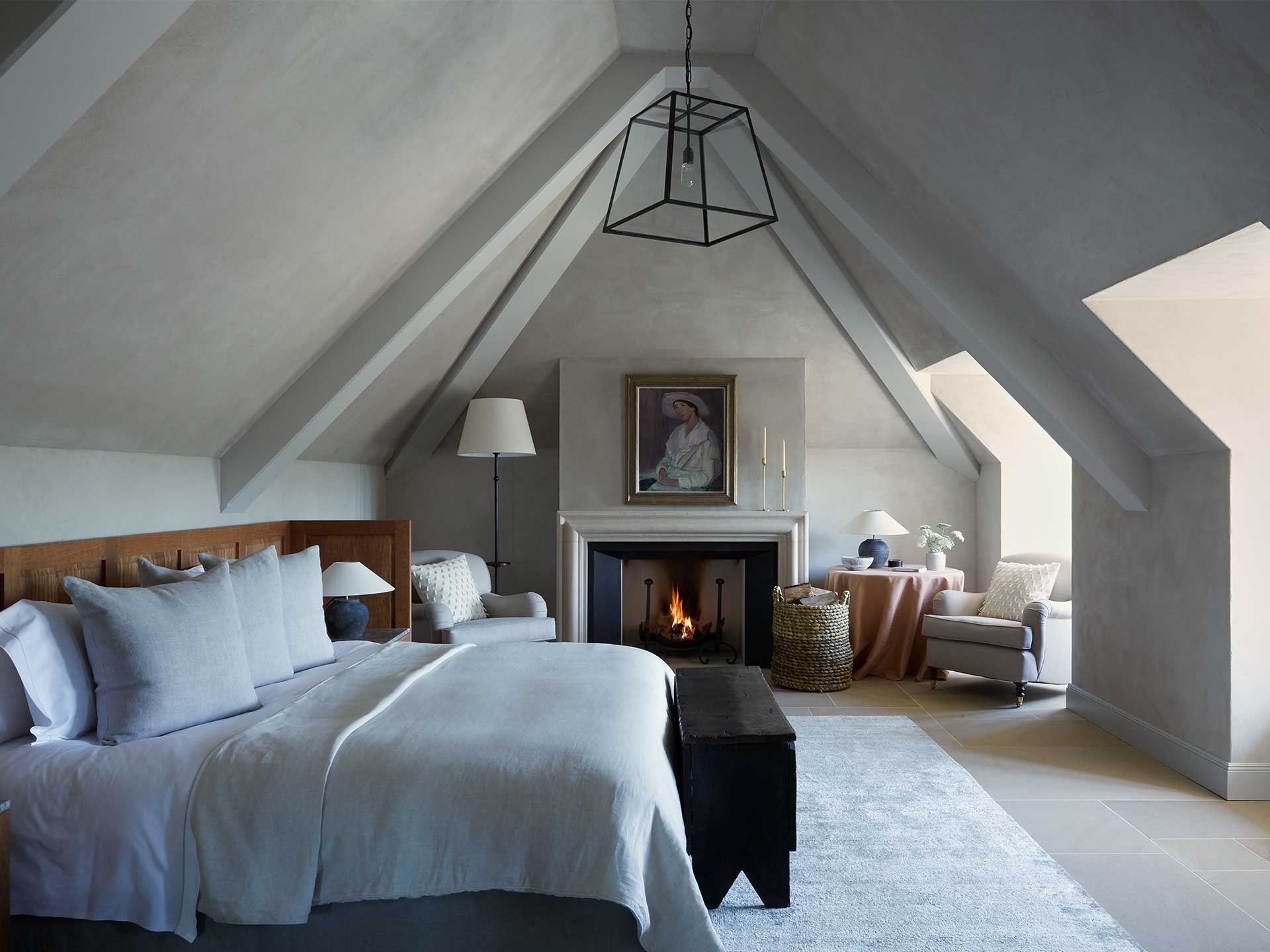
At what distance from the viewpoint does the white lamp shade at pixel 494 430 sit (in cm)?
623

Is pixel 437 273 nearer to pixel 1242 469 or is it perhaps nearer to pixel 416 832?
pixel 416 832

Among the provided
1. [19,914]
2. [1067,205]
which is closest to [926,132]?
[1067,205]

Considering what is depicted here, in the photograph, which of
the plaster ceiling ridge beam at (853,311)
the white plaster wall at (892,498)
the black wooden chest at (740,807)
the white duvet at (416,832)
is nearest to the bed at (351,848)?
the white duvet at (416,832)

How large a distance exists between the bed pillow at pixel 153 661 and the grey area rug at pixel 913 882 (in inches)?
64.4

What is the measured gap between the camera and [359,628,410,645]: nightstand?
4445mm

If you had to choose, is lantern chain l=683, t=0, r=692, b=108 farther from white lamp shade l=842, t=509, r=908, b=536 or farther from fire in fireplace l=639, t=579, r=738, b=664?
fire in fireplace l=639, t=579, r=738, b=664

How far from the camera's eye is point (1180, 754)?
13.4 ft

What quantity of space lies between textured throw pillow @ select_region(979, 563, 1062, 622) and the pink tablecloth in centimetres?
43

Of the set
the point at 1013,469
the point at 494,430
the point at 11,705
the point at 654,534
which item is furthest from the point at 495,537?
the point at 11,705

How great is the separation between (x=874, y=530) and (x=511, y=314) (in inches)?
114

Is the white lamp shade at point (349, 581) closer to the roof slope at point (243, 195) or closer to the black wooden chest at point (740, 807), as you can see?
the roof slope at point (243, 195)

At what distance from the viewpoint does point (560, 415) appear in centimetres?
658

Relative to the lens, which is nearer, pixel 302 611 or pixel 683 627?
pixel 302 611

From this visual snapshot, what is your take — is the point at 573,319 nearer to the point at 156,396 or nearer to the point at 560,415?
the point at 560,415
